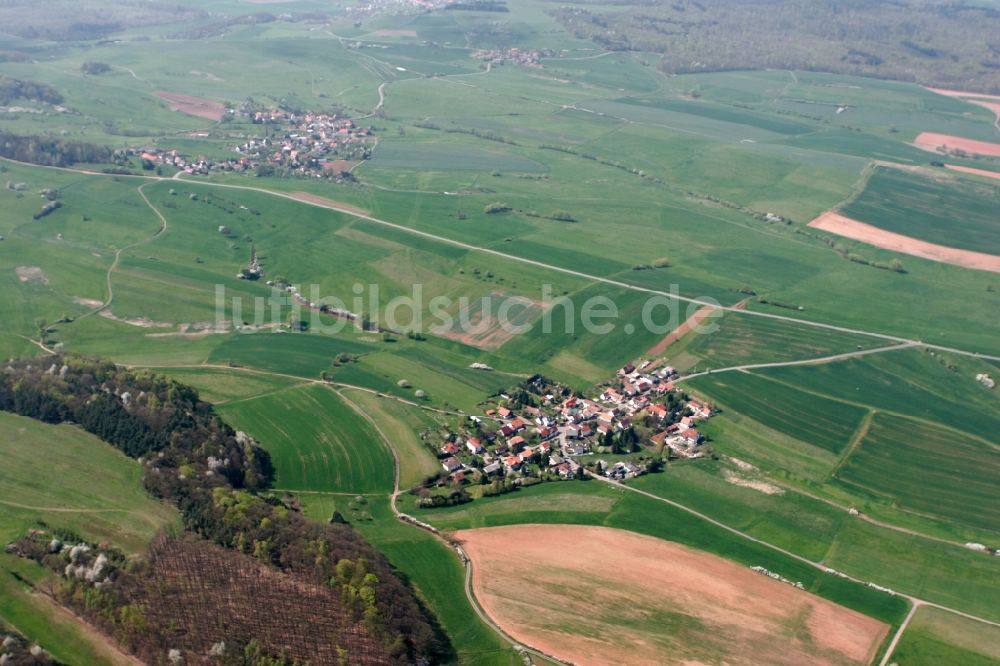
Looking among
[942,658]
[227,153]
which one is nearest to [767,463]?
[942,658]

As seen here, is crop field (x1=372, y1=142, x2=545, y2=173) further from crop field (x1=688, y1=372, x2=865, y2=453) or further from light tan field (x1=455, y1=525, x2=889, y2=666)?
light tan field (x1=455, y1=525, x2=889, y2=666)

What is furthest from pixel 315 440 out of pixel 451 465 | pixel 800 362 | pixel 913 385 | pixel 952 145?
pixel 952 145

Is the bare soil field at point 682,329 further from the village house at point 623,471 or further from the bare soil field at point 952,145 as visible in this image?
the bare soil field at point 952,145

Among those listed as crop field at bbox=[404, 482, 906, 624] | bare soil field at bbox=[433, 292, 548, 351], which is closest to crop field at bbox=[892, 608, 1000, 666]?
crop field at bbox=[404, 482, 906, 624]

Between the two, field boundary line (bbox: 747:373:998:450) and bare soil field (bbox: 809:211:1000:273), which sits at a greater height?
bare soil field (bbox: 809:211:1000:273)

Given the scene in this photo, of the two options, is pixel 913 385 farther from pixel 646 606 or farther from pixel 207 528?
pixel 207 528

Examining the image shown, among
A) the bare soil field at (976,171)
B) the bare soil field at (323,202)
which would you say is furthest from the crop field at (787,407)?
the bare soil field at (976,171)

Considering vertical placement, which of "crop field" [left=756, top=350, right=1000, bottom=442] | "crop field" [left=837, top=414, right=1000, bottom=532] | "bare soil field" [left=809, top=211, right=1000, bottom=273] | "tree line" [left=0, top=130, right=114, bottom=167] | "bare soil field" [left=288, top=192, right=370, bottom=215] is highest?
"bare soil field" [left=809, top=211, right=1000, bottom=273]
